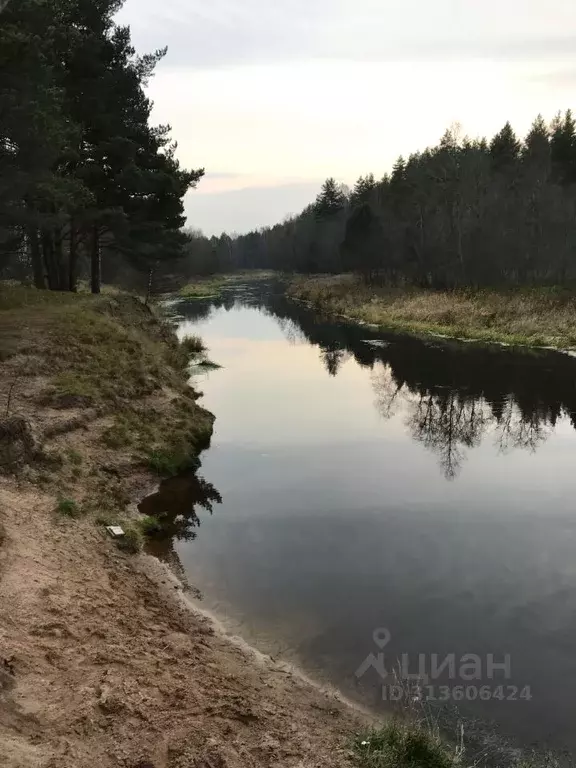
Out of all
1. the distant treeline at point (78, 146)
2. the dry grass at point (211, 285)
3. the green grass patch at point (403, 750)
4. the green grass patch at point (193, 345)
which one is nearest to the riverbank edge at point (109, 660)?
the green grass patch at point (403, 750)

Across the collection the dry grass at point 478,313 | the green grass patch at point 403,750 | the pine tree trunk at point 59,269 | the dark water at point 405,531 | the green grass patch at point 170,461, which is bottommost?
the dark water at point 405,531

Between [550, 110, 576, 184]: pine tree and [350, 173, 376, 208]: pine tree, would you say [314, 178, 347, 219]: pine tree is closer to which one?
[350, 173, 376, 208]: pine tree

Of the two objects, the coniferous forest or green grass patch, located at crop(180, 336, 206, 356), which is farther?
green grass patch, located at crop(180, 336, 206, 356)

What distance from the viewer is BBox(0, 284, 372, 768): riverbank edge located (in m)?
5.24

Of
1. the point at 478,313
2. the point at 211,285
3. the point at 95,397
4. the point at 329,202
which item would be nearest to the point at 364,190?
the point at 329,202

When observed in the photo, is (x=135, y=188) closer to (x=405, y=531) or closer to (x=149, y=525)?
(x=149, y=525)

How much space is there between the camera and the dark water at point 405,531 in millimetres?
7754

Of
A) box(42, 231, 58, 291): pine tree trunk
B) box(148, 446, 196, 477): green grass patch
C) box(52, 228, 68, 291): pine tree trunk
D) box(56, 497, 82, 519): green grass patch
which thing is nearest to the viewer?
box(56, 497, 82, 519): green grass patch

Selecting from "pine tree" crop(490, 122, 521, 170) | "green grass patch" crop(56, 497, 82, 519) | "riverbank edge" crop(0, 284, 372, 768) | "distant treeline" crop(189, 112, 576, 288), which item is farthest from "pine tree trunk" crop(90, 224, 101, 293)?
"pine tree" crop(490, 122, 521, 170)

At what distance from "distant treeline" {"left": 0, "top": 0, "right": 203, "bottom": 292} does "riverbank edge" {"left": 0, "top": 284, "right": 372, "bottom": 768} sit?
29.8ft

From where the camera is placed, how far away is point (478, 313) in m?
38.6

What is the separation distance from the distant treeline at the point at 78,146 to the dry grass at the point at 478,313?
18528mm

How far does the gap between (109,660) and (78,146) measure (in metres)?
21.8

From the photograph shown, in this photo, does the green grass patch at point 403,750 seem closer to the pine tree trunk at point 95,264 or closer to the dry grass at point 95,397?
the dry grass at point 95,397
